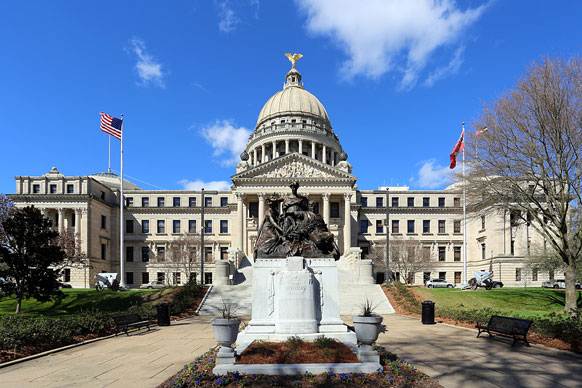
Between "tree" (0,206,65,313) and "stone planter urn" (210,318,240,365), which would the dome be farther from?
"stone planter urn" (210,318,240,365)

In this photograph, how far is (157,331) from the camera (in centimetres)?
1838

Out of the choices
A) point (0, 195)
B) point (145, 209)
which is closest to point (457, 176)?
point (0, 195)

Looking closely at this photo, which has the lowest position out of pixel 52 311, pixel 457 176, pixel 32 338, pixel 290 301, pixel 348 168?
pixel 52 311

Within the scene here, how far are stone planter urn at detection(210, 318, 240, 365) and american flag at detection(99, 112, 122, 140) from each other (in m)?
37.8

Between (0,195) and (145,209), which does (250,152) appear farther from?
(0,195)

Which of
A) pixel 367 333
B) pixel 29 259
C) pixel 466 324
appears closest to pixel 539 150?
pixel 466 324

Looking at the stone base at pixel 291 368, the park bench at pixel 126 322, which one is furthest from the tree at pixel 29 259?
the stone base at pixel 291 368

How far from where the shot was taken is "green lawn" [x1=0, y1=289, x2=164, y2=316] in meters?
27.5

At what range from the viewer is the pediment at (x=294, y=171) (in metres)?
56.8

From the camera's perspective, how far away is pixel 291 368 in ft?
27.9

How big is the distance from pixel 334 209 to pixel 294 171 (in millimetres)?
10470

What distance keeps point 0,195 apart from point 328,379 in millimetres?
41553

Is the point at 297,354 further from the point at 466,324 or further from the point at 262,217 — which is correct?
the point at 262,217

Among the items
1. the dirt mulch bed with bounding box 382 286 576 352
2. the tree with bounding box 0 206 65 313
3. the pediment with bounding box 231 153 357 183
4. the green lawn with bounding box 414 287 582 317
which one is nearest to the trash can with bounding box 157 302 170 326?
the tree with bounding box 0 206 65 313
